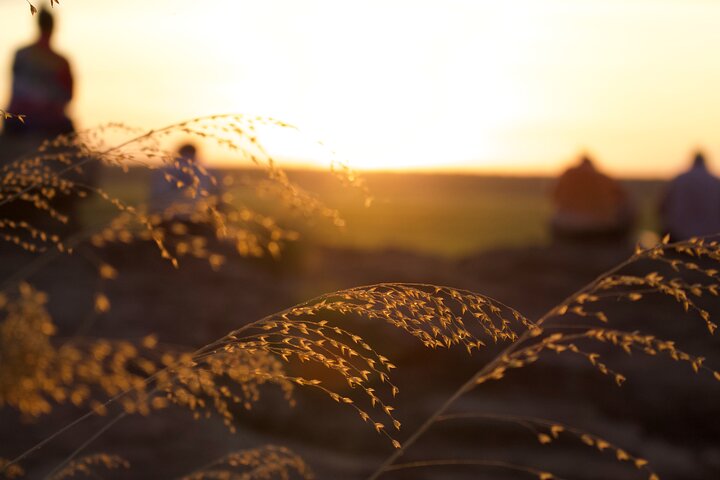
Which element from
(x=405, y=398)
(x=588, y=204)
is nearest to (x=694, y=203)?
(x=588, y=204)

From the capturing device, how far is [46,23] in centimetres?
852

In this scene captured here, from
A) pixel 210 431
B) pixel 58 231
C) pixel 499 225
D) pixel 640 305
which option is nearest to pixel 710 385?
pixel 640 305

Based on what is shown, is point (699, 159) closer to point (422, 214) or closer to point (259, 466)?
point (259, 466)

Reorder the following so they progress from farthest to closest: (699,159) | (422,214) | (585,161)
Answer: (422,214) < (585,161) < (699,159)

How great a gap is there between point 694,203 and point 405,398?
5.28 metres

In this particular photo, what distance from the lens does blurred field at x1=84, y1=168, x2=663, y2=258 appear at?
39.0 ft

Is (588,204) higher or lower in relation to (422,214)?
higher

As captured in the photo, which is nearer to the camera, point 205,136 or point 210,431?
point 205,136

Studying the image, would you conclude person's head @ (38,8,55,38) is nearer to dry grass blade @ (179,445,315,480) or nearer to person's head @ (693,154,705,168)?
dry grass blade @ (179,445,315,480)

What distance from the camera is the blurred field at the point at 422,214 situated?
39.0ft

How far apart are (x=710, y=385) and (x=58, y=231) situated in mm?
5752

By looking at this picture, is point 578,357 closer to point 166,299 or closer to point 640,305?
point 640,305

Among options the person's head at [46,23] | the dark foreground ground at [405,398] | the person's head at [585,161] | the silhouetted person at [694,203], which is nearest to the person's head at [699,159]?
the silhouetted person at [694,203]

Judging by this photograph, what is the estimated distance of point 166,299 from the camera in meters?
8.23
